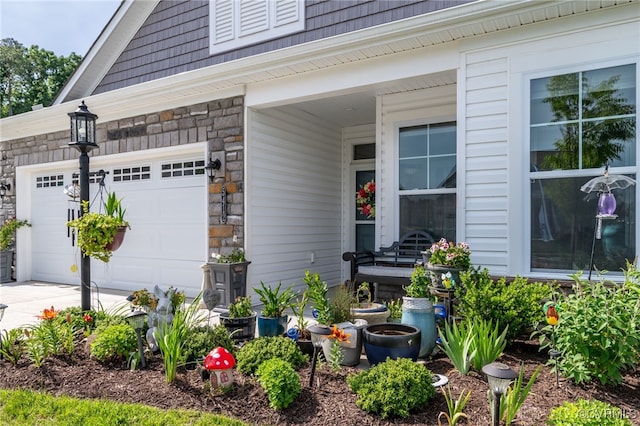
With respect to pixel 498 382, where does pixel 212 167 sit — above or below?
above

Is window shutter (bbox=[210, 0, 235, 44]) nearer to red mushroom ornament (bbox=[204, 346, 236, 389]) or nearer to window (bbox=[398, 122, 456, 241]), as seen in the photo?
window (bbox=[398, 122, 456, 241])

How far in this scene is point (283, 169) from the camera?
660 centimetres

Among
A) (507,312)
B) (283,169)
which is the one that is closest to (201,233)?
(283,169)

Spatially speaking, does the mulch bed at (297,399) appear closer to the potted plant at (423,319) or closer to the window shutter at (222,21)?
the potted plant at (423,319)

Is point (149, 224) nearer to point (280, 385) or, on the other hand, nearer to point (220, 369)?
point (220, 369)

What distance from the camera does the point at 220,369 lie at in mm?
2684

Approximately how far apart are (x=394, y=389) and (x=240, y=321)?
1.68m

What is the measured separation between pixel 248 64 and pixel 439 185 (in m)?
2.81

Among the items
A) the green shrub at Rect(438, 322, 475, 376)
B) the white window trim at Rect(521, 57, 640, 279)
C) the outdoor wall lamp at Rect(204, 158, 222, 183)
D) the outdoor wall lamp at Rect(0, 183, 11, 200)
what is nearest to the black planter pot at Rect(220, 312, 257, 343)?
the green shrub at Rect(438, 322, 475, 376)

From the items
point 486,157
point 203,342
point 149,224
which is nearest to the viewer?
point 203,342

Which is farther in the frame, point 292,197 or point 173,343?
point 292,197

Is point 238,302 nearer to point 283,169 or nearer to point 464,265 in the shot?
point 464,265

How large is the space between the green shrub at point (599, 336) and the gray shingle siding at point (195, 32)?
13.5ft

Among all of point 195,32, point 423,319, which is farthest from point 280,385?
point 195,32
